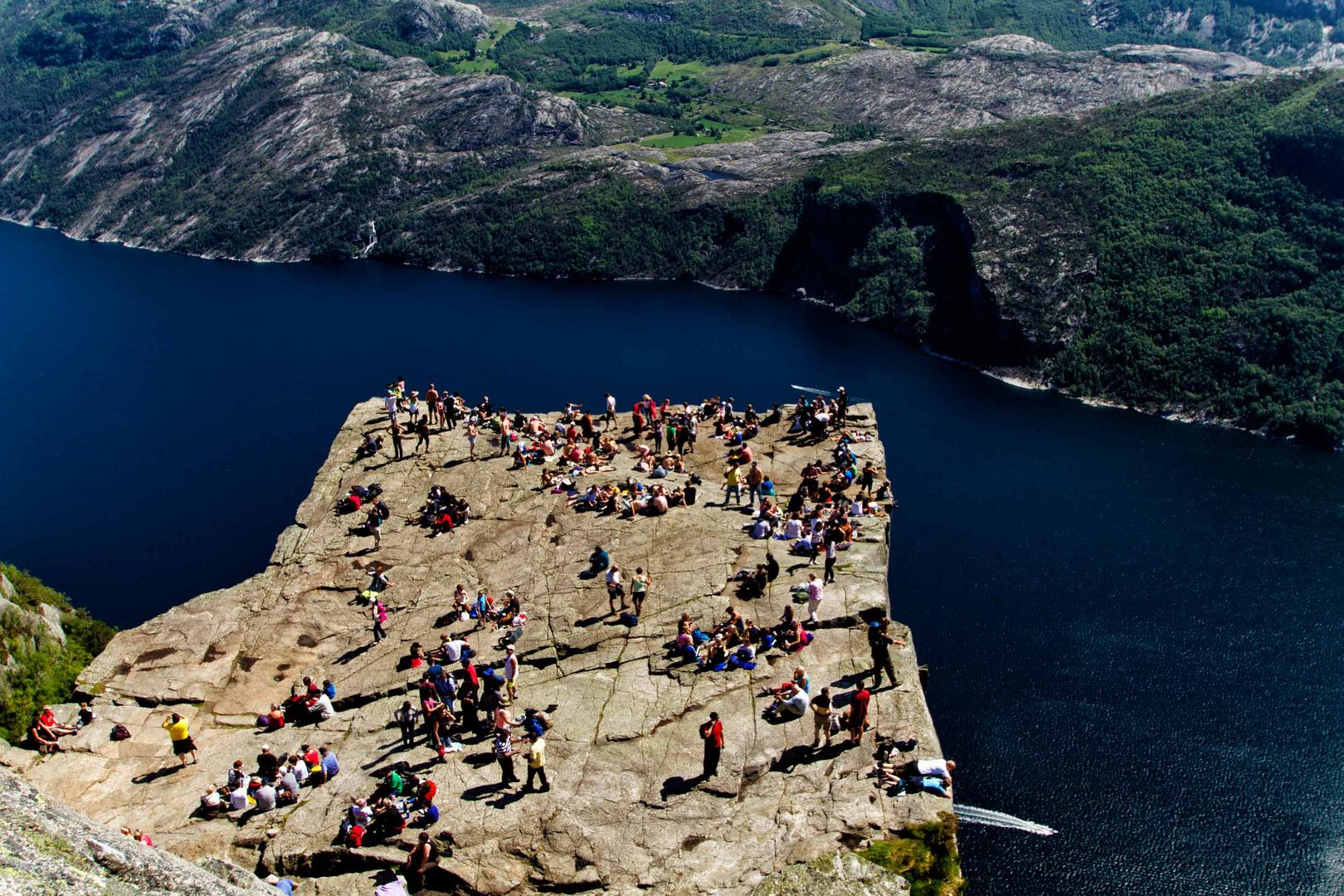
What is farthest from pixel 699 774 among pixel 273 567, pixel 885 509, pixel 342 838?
pixel 273 567

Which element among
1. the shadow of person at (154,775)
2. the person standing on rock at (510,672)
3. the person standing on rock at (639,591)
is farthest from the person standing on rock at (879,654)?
the shadow of person at (154,775)

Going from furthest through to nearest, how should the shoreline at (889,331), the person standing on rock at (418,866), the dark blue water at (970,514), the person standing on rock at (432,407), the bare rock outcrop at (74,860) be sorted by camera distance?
the shoreline at (889,331)
the person standing on rock at (432,407)
the dark blue water at (970,514)
the person standing on rock at (418,866)
the bare rock outcrop at (74,860)

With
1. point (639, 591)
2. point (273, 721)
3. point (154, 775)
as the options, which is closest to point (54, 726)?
point (154, 775)

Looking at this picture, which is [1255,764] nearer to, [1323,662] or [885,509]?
[1323,662]

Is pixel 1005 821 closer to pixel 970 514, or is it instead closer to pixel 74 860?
pixel 970 514

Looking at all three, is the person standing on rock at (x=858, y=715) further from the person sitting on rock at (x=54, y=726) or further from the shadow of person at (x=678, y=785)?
the person sitting on rock at (x=54, y=726)

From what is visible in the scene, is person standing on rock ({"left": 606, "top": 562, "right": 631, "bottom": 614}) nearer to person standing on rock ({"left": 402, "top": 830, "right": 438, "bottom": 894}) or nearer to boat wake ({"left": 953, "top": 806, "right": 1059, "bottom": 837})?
person standing on rock ({"left": 402, "top": 830, "right": 438, "bottom": 894})
